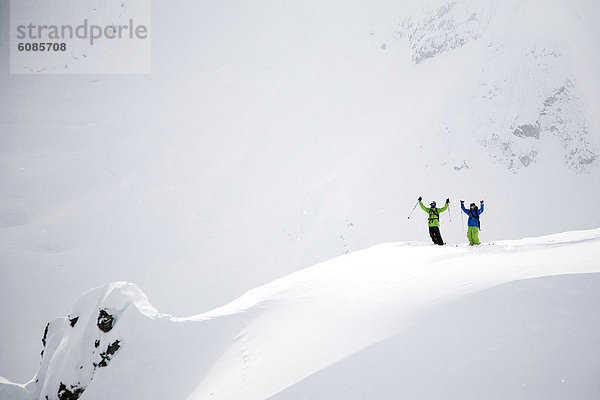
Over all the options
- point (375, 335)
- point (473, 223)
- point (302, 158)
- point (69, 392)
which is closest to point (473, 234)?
point (473, 223)

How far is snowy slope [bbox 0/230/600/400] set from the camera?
5789 mm

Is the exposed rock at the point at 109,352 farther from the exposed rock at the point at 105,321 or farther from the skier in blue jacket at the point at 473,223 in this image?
the skier in blue jacket at the point at 473,223

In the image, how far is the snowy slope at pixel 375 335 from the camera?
5.79 metres

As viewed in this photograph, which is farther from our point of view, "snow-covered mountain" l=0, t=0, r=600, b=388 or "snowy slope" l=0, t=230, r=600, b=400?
"snow-covered mountain" l=0, t=0, r=600, b=388

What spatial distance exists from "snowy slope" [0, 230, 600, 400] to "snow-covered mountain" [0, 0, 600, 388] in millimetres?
24978

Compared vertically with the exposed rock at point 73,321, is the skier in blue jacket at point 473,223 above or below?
above

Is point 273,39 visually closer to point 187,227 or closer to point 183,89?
point 183,89

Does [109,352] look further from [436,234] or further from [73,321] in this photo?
[436,234]

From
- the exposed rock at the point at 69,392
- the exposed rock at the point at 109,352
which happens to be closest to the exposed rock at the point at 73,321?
the exposed rock at the point at 69,392

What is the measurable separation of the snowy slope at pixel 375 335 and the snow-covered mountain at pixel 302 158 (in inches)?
983

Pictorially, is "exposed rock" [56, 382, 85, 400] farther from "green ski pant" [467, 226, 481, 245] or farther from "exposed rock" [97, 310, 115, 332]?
"green ski pant" [467, 226, 481, 245]

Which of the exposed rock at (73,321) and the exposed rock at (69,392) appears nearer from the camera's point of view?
the exposed rock at (69,392)

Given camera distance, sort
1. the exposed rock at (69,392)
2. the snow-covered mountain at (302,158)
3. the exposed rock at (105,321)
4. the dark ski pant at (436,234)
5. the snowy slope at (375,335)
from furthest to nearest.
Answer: the snow-covered mountain at (302,158), the dark ski pant at (436,234), the exposed rock at (105,321), the exposed rock at (69,392), the snowy slope at (375,335)

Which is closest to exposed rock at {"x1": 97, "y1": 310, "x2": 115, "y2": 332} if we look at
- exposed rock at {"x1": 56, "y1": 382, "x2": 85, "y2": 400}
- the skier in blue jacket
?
exposed rock at {"x1": 56, "y1": 382, "x2": 85, "y2": 400}
